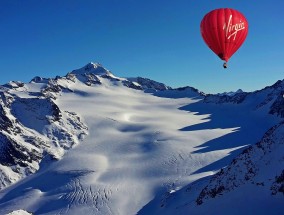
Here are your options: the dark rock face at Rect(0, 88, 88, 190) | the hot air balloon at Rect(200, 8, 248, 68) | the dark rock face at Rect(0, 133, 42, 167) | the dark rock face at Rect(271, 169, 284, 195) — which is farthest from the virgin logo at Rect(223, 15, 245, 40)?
the dark rock face at Rect(0, 133, 42, 167)

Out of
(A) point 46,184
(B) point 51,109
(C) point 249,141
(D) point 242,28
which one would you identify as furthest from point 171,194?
(B) point 51,109

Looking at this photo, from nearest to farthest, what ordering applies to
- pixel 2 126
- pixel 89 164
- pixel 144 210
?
pixel 144 210, pixel 89 164, pixel 2 126

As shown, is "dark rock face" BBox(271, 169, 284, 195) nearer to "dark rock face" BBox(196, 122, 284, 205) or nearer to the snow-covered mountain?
the snow-covered mountain

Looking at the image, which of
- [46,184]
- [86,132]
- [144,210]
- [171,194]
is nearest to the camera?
[171,194]

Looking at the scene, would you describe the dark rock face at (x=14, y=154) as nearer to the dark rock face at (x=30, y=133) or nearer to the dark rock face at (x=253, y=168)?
the dark rock face at (x=30, y=133)

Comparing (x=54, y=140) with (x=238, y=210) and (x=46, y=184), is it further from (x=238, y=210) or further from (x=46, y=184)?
(x=238, y=210)

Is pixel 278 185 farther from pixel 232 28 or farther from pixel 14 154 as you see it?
pixel 14 154

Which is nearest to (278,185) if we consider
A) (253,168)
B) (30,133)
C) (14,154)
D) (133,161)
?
(253,168)
